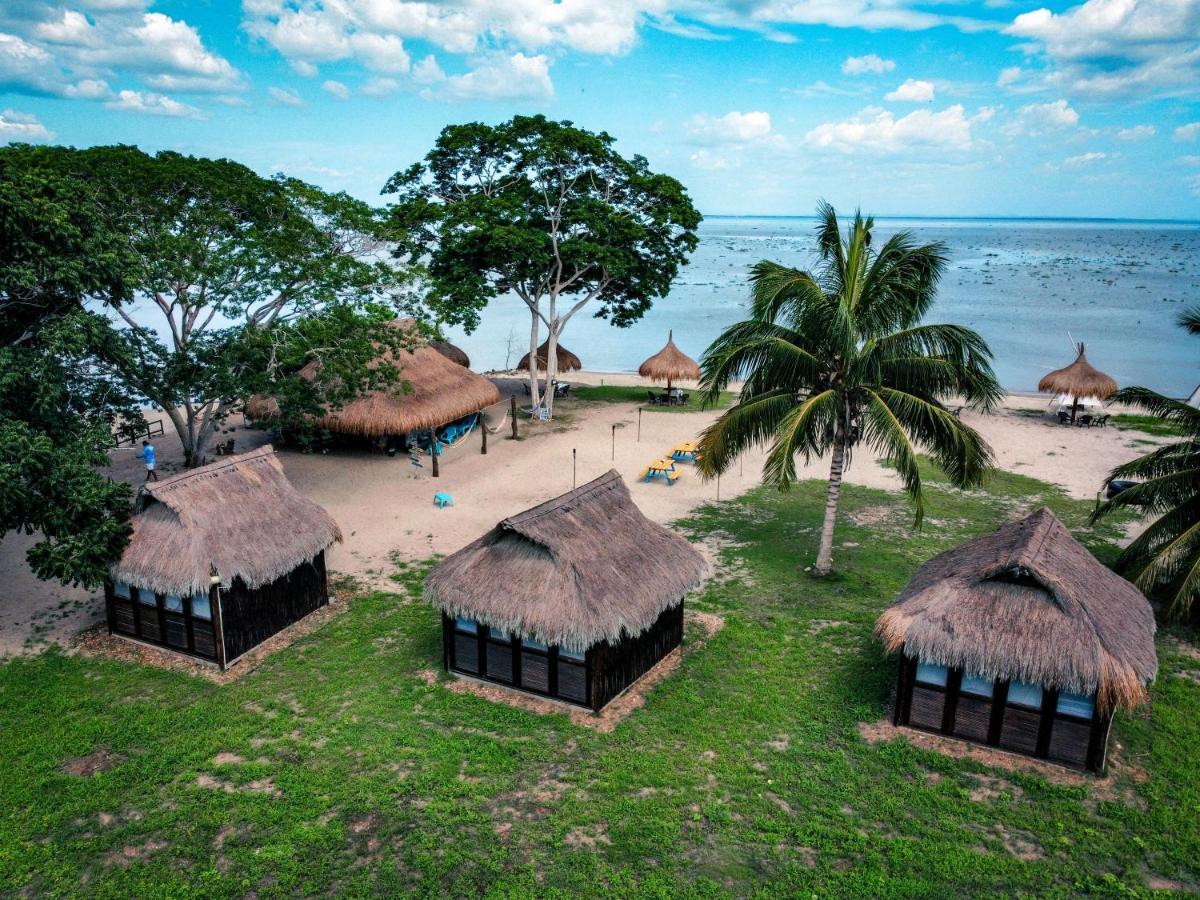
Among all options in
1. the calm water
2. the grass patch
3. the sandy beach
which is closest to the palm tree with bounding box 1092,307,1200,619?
the sandy beach

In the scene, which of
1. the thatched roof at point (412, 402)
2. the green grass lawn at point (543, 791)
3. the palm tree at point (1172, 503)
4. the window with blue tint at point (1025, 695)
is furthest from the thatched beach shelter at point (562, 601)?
the thatched roof at point (412, 402)

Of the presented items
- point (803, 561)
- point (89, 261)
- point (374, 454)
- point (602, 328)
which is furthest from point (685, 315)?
point (89, 261)

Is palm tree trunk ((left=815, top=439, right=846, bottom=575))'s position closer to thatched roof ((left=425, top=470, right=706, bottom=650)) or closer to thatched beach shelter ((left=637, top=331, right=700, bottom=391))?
thatched roof ((left=425, top=470, right=706, bottom=650))

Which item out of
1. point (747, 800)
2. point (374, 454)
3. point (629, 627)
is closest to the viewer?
point (747, 800)

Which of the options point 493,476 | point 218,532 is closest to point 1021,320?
point 493,476

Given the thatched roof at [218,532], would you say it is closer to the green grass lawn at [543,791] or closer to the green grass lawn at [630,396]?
the green grass lawn at [543,791]

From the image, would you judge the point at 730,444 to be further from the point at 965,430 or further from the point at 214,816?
the point at 214,816
